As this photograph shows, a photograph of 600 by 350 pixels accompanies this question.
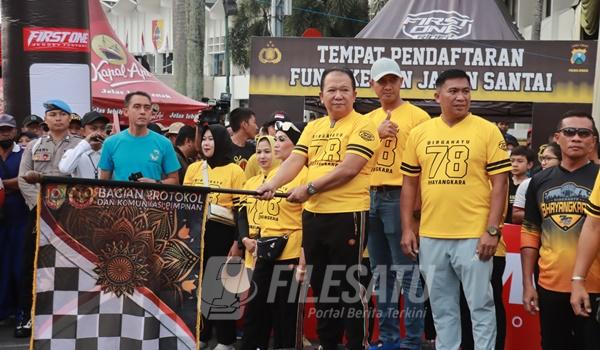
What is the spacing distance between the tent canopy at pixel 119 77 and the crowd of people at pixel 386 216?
9.74 m

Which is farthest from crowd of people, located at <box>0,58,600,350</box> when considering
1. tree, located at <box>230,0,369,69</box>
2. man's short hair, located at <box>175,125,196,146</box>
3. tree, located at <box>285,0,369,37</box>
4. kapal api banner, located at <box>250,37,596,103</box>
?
tree, located at <box>285,0,369,37</box>

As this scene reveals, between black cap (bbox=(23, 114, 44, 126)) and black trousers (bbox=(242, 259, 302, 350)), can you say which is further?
black cap (bbox=(23, 114, 44, 126))

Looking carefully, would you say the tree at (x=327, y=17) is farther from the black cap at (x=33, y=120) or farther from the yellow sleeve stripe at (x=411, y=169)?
the yellow sleeve stripe at (x=411, y=169)

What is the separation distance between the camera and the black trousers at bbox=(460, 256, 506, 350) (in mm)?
6512

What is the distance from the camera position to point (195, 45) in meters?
23.9

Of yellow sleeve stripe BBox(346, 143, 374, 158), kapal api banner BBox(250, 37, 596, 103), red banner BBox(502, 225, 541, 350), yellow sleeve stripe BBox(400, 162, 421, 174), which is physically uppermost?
kapal api banner BBox(250, 37, 596, 103)

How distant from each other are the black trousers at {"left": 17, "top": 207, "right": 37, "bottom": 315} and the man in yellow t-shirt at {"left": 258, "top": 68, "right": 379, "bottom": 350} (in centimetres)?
301

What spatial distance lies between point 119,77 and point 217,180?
1144 centimetres

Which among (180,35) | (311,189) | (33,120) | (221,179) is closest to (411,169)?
(311,189)

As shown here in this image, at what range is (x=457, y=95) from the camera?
6070mm

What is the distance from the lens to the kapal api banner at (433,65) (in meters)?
12.3

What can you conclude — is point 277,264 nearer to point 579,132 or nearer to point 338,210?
point 338,210

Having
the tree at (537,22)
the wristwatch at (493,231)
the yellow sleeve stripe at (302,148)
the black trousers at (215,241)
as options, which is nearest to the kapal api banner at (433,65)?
the black trousers at (215,241)

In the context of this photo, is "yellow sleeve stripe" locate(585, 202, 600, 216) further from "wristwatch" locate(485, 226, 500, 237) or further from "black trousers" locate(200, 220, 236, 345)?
"black trousers" locate(200, 220, 236, 345)
